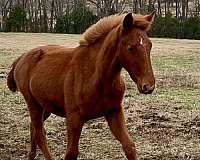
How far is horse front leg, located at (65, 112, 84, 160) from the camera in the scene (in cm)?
522

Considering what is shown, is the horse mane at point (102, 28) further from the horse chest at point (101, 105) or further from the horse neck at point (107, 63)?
the horse chest at point (101, 105)

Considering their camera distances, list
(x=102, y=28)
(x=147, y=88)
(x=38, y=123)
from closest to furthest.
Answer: (x=147, y=88) < (x=102, y=28) < (x=38, y=123)

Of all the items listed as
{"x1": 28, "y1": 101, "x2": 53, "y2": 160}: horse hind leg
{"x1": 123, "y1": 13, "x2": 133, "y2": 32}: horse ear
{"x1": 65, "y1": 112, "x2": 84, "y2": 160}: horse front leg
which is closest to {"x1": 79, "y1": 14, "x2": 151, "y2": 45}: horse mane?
{"x1": 123, "y1": 13, "x2": 133, "y2": 32}: horse ear

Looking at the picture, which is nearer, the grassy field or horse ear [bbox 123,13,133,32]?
horse ear [bbox 123,13,133,32]

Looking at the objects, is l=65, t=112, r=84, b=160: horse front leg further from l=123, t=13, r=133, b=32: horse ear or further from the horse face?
l=123, t=13, r=133, b=32: horse ear

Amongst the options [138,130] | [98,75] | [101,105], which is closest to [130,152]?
[101,105]

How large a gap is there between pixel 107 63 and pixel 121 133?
79cm

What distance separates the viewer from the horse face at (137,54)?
4355mm

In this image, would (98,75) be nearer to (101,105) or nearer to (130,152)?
(101,105)

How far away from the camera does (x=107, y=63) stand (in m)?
5.04

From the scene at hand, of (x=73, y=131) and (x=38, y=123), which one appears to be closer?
(x=73, y=131)

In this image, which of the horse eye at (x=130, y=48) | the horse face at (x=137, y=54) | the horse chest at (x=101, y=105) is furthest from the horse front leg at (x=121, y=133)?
the horse eye at (x=130, y=48)

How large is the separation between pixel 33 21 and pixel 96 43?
50.2 metres

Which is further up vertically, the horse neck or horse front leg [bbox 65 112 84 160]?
the horse neck
